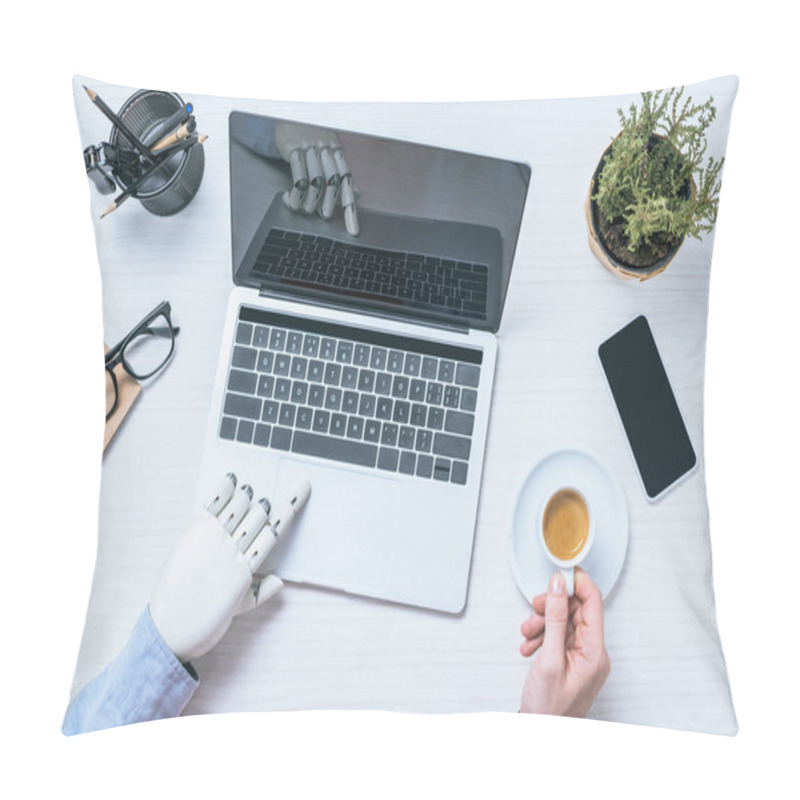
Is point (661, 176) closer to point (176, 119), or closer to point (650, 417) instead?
point (650, 417)

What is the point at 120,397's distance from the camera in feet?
3.29

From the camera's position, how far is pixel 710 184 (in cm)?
98

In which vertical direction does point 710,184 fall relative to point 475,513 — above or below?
above

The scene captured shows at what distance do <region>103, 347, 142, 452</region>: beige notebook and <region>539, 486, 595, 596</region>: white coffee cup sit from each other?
0.53 metres

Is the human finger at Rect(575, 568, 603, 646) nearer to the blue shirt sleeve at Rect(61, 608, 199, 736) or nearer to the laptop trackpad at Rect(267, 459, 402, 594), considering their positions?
the laptop trackpad at Rect(267, 459, 402, 594)

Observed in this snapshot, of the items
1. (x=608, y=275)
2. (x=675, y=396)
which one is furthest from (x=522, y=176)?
(x=675, y=396)

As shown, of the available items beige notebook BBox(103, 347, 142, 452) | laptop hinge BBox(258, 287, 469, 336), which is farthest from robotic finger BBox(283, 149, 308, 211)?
beige notebook BBox(103, 347, 142, 452)

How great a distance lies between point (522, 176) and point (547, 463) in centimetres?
36

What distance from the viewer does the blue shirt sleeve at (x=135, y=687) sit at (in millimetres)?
915

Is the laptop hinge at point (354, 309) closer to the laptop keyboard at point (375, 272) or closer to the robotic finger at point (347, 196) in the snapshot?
the laptop keyboard at point (375, 272)

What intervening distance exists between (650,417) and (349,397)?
0.38 metres

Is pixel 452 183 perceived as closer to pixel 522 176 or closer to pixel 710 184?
pixel 522 176

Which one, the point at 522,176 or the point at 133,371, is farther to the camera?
the point at 133,371

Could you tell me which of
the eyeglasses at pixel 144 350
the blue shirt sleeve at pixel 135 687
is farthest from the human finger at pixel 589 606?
the eyeglasses at pixel 144 350
